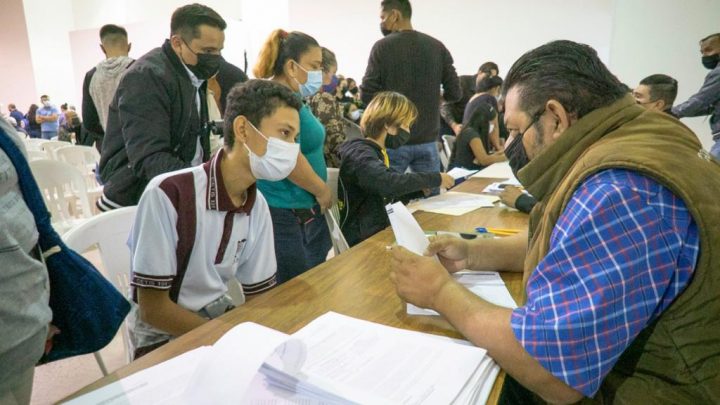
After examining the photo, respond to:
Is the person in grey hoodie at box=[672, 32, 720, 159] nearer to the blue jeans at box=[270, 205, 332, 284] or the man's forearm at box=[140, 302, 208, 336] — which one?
the blue jeans at box=[270, 205, 332, 284]

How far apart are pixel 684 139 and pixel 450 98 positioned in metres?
2.88

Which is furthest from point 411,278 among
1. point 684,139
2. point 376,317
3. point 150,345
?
point 150,345

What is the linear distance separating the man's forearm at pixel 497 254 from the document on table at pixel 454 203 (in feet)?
2.08

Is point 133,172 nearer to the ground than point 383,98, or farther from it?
nearer to the ground

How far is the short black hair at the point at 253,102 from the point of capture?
5.06 ft

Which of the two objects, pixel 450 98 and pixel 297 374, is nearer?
pixel 297 374

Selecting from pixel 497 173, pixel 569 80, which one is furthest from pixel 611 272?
pixel 497 173

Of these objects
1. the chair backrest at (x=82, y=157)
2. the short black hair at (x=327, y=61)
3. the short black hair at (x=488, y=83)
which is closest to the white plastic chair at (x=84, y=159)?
the chair backrest at (x=82, y=157)

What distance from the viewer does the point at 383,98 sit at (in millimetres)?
2451

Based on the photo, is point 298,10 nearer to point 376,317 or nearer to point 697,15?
point 697,15

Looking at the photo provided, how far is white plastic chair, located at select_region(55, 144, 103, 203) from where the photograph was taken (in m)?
4.07

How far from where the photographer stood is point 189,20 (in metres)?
1.86

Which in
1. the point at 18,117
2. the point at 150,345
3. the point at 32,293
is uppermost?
the point at 32,293

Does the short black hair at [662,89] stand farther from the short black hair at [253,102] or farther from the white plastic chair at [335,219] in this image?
the short black hair at [253,102]
